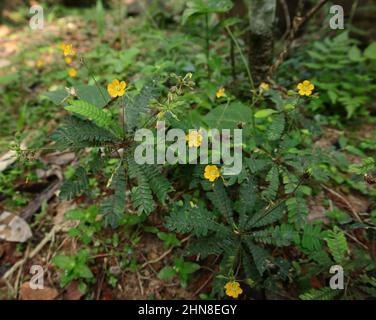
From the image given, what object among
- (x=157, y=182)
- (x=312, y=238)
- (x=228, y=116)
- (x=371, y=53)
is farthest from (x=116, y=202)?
(x=371, y=53)

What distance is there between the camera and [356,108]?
2.90m

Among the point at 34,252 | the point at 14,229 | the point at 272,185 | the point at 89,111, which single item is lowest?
the point at 34,252

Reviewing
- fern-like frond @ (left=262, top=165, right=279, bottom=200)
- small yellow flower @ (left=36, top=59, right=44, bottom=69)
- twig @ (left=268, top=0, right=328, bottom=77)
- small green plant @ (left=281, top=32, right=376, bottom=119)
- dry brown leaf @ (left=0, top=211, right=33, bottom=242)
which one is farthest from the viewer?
small yellow flower @ (left=36, top=59, right=44, bottom=69)

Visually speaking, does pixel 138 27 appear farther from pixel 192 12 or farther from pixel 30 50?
pixel 192 12

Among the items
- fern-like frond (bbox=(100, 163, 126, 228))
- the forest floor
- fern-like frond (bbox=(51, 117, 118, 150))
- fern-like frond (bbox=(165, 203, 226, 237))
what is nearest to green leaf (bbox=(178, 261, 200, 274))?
the forest floor

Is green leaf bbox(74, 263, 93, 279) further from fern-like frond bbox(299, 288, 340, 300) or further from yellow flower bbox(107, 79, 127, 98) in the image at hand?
fern-like frond bbox(299, 288, 340, 300)

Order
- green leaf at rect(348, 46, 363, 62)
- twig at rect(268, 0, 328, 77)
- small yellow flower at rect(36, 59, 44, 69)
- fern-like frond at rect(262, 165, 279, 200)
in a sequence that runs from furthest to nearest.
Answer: small yellow flower at rect(36, 59, 44, 69)
green leaf at rect(348, 46, 363, 62)
twig at rect(268, 0, 328, 77)
fern-like frond at rect(262, 165, 279, 200)

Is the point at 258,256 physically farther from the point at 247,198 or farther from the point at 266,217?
the point at 247,198

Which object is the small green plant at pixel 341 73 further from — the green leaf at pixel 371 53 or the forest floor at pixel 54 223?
the forest floor at pixel 54 223

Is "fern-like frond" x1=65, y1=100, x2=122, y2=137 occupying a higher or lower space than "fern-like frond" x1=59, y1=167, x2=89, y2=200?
higher

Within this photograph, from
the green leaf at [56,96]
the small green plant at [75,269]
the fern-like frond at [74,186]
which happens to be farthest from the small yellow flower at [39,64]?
the small green plant at [75,269]

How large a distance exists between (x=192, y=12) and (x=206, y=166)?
45.6 inches

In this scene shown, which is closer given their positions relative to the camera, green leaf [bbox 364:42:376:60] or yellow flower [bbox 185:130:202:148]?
yellow flower [bbox 185:130:202:148]

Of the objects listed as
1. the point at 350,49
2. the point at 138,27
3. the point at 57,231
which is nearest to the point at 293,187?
the point at 57,231
